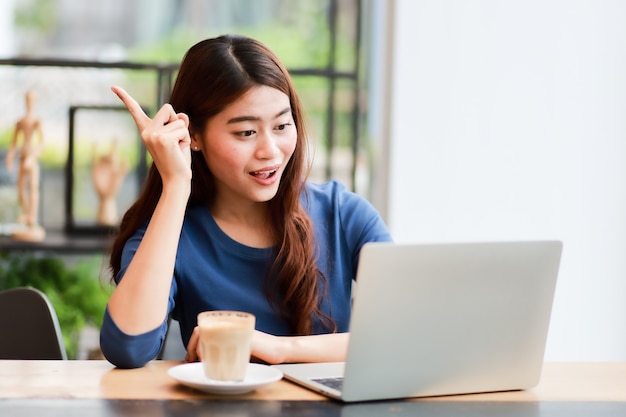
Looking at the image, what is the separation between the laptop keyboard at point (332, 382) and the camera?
1337 millimetres

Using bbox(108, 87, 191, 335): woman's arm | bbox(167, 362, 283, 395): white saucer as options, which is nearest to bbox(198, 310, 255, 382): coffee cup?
bbox(167, 362, 283, 395): white saucer

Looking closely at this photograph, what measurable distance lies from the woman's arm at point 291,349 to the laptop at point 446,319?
153 millimetres

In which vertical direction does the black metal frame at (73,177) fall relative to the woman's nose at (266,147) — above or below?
below

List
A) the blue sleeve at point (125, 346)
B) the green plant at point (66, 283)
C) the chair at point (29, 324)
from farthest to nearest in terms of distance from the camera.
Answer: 1. the green plant at point (66, 283)
2. the chair at point (29, 324)
3. the blue sleeve at point (125, 346)

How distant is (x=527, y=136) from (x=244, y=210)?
182cm

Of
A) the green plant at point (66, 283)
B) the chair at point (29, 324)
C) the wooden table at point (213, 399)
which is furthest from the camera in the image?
the green plant at point (66, 283)

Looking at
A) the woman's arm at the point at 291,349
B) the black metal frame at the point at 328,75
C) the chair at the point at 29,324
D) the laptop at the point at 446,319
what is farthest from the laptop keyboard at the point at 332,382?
the black metal frame at the point at 328,75

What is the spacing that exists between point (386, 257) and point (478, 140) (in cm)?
232

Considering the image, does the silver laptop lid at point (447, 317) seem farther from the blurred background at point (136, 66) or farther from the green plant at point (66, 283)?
the green plant at point (66, 283)

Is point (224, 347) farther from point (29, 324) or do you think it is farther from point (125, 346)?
point (29, 324)

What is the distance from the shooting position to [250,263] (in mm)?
1850

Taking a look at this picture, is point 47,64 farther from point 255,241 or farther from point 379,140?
point 255,241

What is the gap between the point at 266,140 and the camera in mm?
1737

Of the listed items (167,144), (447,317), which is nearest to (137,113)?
(167,144)
